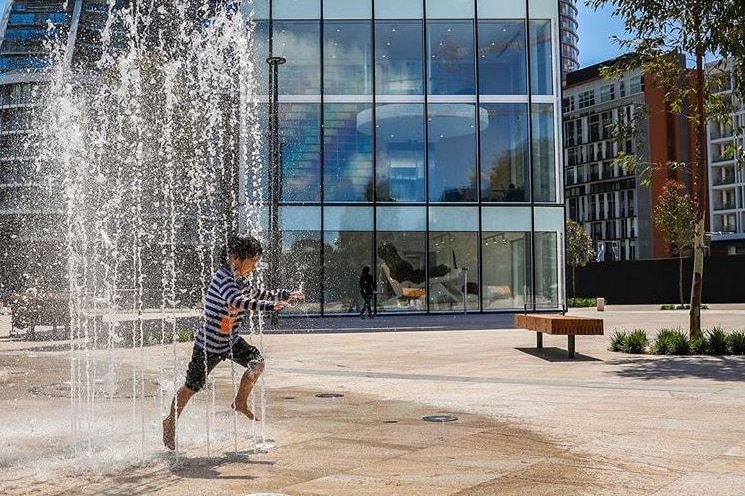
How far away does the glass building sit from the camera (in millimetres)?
Answer: 27781

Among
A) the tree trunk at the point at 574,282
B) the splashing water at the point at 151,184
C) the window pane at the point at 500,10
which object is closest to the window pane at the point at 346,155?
the splashing water at the point at 151,184

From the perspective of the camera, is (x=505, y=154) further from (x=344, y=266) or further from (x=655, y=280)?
(x=655, y=280)

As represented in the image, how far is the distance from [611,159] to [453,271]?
70.1 metres

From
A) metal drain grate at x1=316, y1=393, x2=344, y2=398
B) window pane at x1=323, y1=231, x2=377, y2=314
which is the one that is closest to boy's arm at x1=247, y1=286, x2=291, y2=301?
metal drain grate at x1=316, y1=393, x2=344, y2=398

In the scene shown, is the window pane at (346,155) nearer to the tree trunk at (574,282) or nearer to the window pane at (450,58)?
the window pane at (450,58)

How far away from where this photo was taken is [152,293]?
49.9 meters

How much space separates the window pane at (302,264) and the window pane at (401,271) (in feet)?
6.76

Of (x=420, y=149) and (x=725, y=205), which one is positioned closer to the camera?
(x=420, y=149)

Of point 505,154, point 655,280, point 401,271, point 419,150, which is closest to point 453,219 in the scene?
point 401,271

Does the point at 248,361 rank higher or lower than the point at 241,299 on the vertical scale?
lower

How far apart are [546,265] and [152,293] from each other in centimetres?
2915

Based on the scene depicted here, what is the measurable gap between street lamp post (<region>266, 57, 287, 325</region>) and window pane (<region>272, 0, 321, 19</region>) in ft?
8.82

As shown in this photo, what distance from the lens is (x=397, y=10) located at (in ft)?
94.7

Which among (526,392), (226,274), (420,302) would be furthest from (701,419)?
(420,302)
